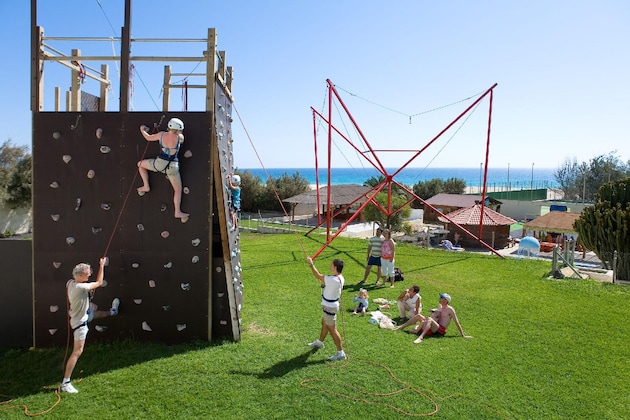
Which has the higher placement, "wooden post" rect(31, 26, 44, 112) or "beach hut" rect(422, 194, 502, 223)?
"wooden post" rect(31, 26, 44, 112)

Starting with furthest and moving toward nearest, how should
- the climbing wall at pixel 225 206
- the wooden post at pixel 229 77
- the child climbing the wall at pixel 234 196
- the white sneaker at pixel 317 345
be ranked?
the wooden post at pixel 229 77 < the child climbing the wall at pixel 234 196 < the climbing wall at pixel 225 206 < the white sneaker at pixel 317 345

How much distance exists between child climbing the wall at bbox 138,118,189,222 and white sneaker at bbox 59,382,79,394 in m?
2.77

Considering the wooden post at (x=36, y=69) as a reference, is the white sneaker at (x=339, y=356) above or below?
below

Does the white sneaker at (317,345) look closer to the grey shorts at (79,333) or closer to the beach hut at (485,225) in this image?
the grey shorts at (79,333)

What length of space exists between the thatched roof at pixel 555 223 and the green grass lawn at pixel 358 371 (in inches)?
636

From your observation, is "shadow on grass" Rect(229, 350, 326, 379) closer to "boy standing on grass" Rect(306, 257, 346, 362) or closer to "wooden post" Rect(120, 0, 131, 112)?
"boy standing on grass" Rect(306, 257, 346, 362)

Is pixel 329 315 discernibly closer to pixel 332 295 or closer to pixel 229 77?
pixel 332 295

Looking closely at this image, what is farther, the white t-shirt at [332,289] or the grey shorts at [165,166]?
the grey shorts at [165,166]

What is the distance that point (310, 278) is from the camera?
12.3m

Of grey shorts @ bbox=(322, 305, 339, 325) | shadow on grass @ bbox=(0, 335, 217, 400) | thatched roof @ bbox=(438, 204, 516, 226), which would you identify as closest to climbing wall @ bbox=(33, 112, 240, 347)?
shadow on grass @ bbox=(0, 335, 217, 400)

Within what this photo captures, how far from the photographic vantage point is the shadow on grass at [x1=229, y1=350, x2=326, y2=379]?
6.38 meters

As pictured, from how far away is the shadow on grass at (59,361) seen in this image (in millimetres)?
6255

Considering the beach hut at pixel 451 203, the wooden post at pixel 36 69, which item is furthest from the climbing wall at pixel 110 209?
the beach hut at pixel 451 203

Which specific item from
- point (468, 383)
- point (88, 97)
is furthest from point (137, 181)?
point (468, 383)
